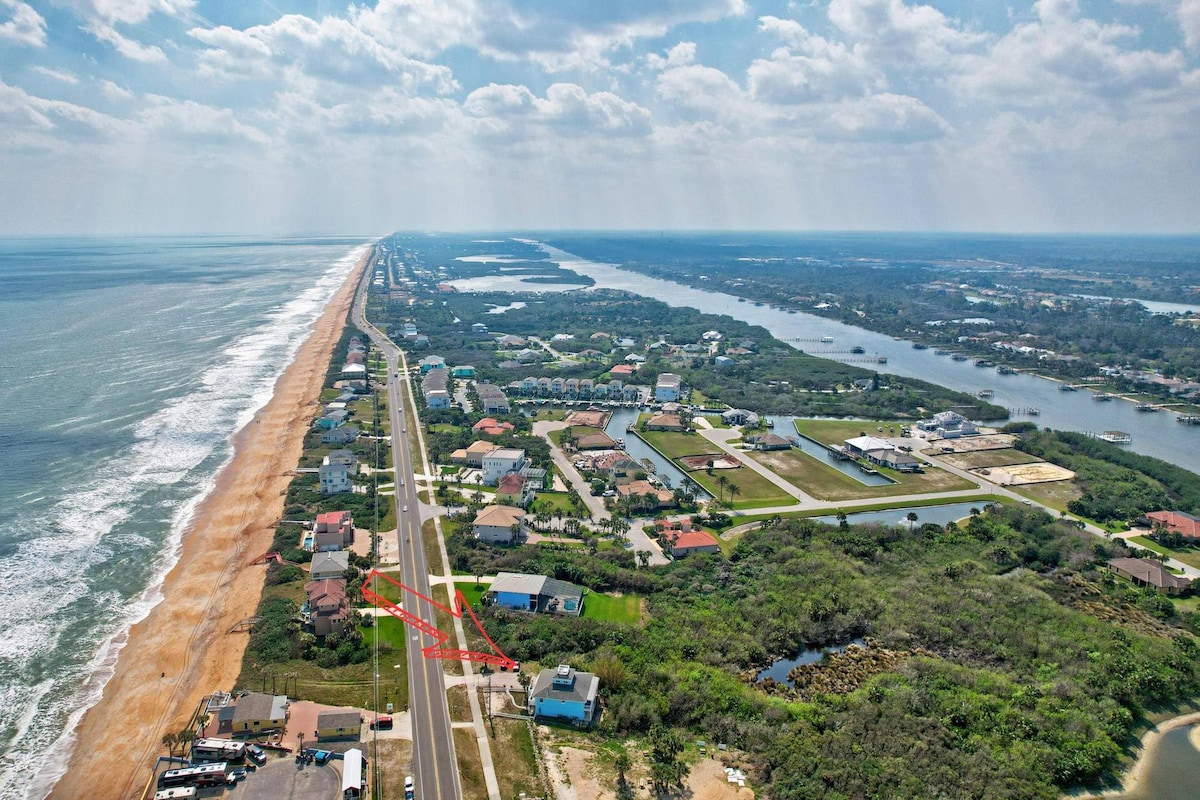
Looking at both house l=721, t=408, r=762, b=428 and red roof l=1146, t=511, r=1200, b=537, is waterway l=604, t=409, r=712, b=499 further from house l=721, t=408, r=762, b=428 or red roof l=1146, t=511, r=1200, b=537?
red roof l=1146, t=511, r=1200, b=537

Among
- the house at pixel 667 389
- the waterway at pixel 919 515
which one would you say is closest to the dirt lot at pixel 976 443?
the waterway at pixel 919 515

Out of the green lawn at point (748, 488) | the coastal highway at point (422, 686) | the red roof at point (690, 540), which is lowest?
the coastal highway at point (422, 686)

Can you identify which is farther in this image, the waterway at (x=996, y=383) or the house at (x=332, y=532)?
the waterway at (x=996, y=383)

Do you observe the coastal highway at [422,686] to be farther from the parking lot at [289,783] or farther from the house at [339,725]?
the parking lot at [289,783]

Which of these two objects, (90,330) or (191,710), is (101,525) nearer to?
(191,710)

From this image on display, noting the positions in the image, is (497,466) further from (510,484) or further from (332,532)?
(332,532)

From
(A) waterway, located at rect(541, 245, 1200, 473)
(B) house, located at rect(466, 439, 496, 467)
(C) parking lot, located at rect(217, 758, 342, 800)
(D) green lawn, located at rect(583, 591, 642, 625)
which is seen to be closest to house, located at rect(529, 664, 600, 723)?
(D) green lawn, located at rect(583, 591, 642, 625)

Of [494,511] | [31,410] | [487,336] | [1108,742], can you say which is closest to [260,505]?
[494,511]
